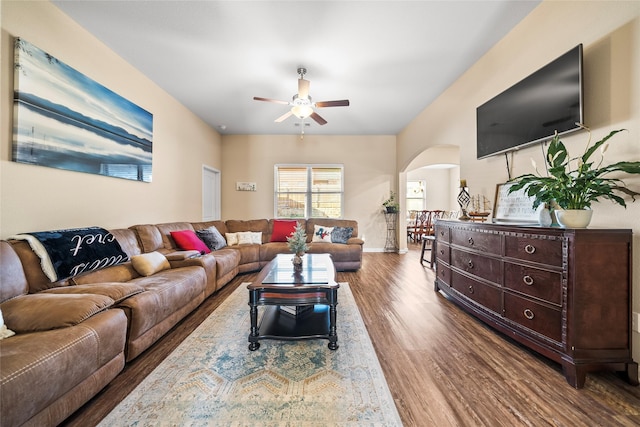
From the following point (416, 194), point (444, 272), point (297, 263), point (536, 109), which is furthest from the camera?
point (416, 194)

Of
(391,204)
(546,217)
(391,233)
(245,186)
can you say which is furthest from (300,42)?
(391,233)

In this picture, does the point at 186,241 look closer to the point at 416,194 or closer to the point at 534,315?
the point at 534,315

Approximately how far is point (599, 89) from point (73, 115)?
442cm

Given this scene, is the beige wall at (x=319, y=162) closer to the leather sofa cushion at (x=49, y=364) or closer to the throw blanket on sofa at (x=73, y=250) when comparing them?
the throw blanket on sofa at (x=73, y=250)

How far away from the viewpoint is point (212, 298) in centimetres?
297

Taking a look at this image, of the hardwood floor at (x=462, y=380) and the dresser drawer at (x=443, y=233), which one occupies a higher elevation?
the dresser drawer at (x=443, y=233)

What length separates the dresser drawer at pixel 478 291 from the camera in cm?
206

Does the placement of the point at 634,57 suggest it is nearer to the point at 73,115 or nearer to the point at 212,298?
the point at 212,298

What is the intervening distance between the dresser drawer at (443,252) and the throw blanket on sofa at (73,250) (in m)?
3.46

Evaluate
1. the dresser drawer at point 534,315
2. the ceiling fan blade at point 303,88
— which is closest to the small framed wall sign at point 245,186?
the ceiling fan blade at point 303,88

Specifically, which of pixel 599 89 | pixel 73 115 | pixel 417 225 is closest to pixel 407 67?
pixel 599 89

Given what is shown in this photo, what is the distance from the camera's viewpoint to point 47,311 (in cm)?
133

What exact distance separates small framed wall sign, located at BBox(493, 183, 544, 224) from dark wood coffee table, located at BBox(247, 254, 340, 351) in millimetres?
1900

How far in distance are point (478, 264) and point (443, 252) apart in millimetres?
680
